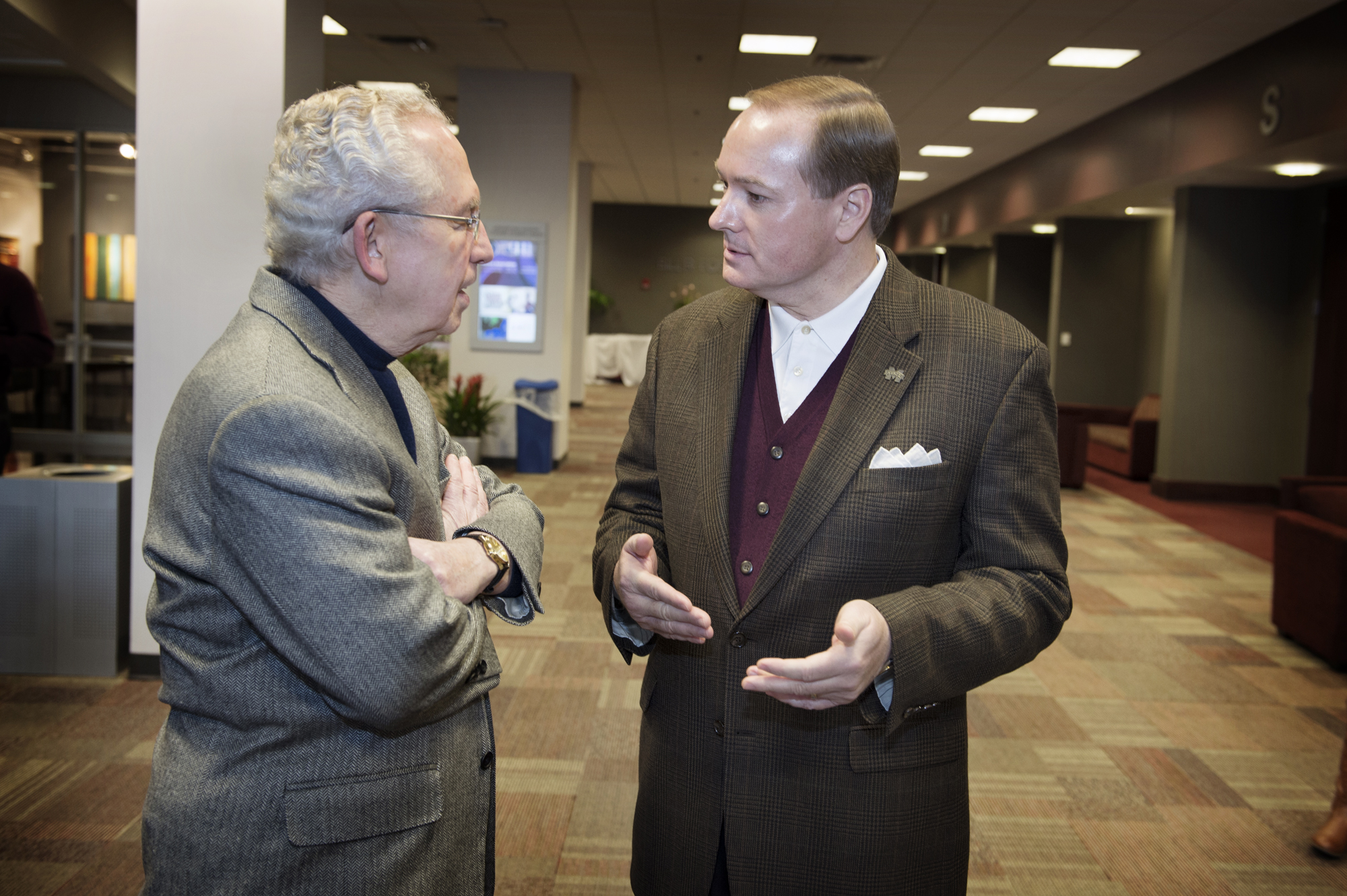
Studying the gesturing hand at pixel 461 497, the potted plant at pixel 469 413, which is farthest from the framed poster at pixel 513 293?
the gesturing hand at pixel 461 497

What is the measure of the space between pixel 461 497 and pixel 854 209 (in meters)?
0.76

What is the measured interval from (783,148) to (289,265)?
73 cm

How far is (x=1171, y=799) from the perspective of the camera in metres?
3.59

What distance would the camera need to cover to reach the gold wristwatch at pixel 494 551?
1.43m

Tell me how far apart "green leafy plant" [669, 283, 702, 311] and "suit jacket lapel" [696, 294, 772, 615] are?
61.4 ft

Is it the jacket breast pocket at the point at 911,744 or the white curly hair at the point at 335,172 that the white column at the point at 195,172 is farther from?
the jacket breast pocket at the point at 911,744

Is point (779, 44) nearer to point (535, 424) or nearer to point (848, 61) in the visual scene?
point (848, 61)

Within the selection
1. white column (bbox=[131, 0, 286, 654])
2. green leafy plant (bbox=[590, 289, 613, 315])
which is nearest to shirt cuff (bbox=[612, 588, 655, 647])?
white column (bbox=[131, 0, 286, 654])

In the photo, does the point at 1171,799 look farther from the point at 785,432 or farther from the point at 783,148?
the point at 783,148

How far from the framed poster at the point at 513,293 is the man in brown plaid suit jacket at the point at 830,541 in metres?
8.11

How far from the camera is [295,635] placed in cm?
116

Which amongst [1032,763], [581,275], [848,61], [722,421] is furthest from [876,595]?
[581,275]

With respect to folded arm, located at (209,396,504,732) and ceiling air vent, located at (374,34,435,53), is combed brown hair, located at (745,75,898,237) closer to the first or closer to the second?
folded arm, located at (209,396,504,732)

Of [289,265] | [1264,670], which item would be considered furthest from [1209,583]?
[289,265]
